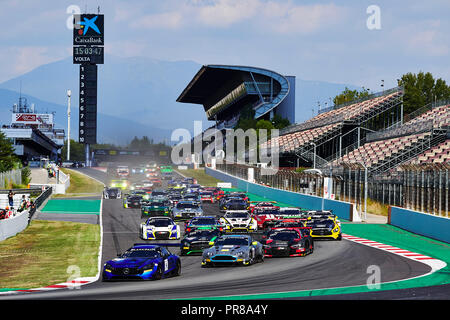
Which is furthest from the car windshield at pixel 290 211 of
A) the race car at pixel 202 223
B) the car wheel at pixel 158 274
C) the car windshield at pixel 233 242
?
the car wheel at pixel 158 274

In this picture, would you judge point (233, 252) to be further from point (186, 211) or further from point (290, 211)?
point (186, 211)

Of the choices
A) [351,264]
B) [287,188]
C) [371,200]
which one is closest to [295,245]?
[351,264]

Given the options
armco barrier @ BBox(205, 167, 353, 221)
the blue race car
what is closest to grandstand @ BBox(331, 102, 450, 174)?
armco barrier @ BBox(205, 167, 353, 221)

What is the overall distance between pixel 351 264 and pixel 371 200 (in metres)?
25.8

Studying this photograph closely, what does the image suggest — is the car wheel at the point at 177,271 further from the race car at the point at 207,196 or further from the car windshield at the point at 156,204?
the race car at the point at 207,196

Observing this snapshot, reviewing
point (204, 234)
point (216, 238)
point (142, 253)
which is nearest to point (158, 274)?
point (142, 253)

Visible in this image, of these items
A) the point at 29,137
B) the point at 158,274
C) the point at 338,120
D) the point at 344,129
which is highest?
the point at 338,120

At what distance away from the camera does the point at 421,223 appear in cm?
3606

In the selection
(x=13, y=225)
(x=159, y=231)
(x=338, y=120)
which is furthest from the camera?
(x=338, y=120)

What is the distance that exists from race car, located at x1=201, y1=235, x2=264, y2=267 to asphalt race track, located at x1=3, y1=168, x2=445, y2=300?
1.04 feet

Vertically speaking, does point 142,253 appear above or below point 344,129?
below

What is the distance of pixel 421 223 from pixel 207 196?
2890cm

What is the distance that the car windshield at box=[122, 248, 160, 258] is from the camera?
20.6 m

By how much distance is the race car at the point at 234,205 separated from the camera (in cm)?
4809
